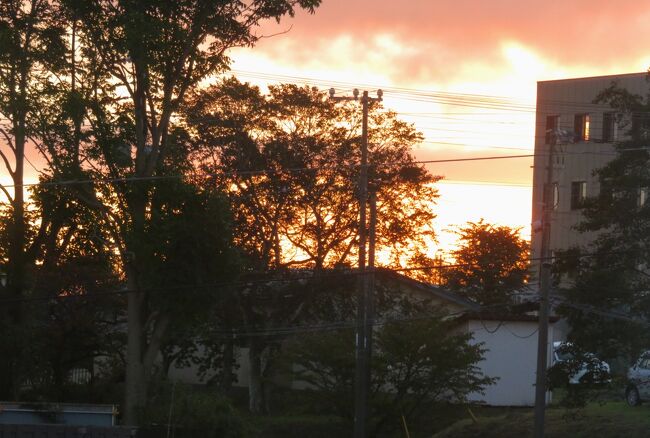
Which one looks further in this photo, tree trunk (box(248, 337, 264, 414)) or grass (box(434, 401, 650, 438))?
tree trunk (box(248, 337, 264, 414))

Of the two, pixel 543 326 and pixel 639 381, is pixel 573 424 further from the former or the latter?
pixel 543 326

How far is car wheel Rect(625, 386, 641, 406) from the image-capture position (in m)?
35.7

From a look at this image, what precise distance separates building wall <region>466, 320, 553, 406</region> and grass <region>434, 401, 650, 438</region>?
433 centimetres

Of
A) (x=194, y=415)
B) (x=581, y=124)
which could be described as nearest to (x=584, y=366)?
(x=194, y=415)

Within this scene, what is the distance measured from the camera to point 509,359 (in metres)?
44.4

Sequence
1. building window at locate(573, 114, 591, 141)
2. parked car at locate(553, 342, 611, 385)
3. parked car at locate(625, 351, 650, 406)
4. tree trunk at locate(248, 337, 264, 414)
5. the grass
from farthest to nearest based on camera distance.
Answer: building window at locate(573, 114, 591, 141) < tree trunk at locate(248, 337, 264, 414) < the grass < parked car at locate(625, 351, 650, 406) < parked car at locate(553, 342, 611, 385)

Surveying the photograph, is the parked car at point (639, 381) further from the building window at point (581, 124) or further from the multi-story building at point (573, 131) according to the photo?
the building window at point (581, 124)

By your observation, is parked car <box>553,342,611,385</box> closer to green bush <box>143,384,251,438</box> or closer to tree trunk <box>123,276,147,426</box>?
green bush <box>143,384,251,438</box>

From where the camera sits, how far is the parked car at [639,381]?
3076cm

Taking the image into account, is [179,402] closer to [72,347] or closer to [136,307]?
[136,307]

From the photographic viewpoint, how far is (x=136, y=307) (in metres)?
34.1

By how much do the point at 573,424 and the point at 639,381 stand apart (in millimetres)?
2516

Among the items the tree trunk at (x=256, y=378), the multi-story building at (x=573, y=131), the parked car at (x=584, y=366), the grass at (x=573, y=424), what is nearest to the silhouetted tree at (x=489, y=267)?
the multi-story building at (x=573, y=131)

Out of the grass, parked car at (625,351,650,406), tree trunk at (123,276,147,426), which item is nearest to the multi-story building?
the grass
